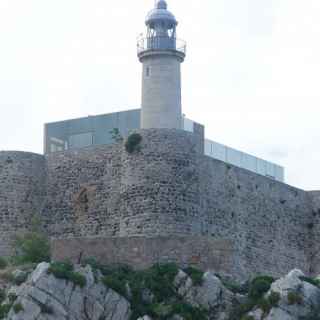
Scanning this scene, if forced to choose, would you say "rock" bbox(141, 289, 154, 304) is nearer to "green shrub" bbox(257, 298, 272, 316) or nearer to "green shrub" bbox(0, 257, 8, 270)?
"green shrub" bbox(257, 298, 272, 316)

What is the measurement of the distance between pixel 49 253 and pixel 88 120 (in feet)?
35.6

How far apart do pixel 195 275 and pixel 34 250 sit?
6568 mm

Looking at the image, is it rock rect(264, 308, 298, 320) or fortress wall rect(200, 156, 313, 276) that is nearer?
rock rect(264, 308, 298, 320)

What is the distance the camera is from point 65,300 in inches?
1954

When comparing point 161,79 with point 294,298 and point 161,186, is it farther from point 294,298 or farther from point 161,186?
point 294,298

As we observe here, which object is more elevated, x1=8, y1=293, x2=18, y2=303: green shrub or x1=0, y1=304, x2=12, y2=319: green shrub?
x1=8, y1=293, x2=18, y2=303: green shrub

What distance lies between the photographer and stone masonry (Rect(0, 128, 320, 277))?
53156 mm

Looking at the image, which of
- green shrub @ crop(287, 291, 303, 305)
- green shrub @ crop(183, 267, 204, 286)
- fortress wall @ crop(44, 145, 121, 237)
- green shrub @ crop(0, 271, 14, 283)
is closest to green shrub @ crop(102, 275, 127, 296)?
green shrub @ crop(183, 267, 204, 286)

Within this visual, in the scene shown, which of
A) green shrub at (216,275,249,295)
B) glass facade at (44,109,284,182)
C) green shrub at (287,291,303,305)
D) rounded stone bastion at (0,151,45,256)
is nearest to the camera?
green shrub at (287,291,303,305)

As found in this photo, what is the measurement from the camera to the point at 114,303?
164 feet

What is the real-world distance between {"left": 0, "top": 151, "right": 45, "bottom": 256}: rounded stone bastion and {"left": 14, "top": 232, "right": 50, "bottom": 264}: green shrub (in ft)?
6.81

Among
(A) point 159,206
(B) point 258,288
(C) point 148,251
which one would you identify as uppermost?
(A) point 159,206

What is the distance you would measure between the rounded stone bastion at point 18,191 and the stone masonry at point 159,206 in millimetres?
34

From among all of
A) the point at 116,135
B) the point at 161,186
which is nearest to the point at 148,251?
the point at 161,186
